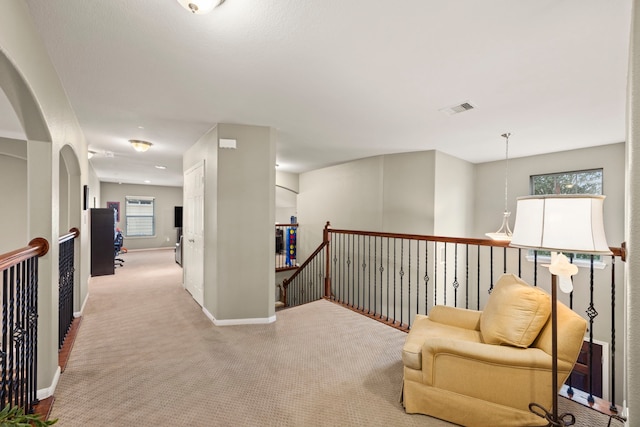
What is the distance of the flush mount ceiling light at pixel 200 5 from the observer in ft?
4.84

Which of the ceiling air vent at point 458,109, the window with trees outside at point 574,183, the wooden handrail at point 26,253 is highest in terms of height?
the ceiling air vent at point 458,109

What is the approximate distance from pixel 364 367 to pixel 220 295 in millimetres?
1945

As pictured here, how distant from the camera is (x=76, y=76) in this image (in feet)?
7.68

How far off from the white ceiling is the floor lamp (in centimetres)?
112

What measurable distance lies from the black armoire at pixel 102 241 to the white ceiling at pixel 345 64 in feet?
9.18

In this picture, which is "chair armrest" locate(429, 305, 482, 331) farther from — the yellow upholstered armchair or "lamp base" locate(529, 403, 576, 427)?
"lamp base" locate(529, 403, 576, 427)

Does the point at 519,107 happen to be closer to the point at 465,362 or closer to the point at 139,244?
the point at 465,362

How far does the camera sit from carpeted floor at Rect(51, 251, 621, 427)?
1.87 m

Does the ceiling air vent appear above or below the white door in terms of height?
above

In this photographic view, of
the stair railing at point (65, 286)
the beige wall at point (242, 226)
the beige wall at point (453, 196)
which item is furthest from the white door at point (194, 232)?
the beige wall at point (453, 196)

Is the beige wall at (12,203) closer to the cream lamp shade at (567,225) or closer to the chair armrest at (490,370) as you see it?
the chair armrest at (490,370)

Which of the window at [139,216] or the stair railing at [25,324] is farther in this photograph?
the window at [139,216]

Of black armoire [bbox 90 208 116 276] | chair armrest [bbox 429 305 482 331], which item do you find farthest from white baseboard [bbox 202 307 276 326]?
black armoire [bbox 90 208 116 276]

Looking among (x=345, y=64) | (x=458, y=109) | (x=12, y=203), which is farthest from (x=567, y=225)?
(x=12, y=203)
